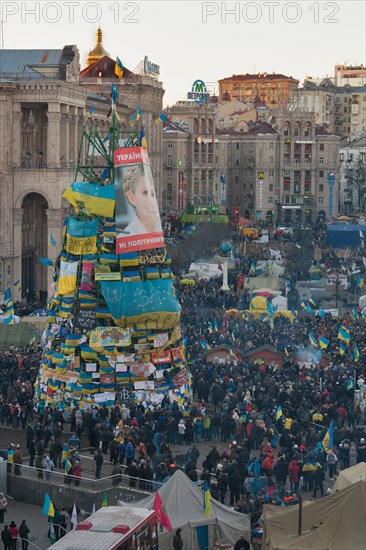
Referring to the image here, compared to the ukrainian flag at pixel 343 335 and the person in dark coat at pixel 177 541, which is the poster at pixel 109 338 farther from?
the person in dark coat at pixel 177 541

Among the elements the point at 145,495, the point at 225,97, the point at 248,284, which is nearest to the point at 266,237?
the point at 248,284

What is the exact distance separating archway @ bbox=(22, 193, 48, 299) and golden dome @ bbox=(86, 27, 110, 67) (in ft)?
123

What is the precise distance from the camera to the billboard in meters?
34.4

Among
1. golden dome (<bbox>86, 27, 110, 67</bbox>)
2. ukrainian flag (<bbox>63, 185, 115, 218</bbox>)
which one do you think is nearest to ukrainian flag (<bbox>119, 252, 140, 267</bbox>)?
ukrainian flag (<bbox>63, 185, 115, 218</bbox>)

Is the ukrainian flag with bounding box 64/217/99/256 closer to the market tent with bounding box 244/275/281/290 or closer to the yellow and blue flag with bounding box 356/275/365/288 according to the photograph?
the market tent with bounding box 244/275/281/290

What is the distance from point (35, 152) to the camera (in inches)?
2511

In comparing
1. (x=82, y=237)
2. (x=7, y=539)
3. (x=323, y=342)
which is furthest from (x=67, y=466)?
(x=323, y=342)

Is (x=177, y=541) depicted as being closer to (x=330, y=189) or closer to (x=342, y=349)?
(x=342, y=349)

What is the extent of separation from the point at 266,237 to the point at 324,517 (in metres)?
65.3

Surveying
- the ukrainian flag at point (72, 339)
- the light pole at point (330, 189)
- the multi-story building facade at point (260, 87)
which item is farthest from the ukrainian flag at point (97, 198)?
the multi-story building facade at point (260, 87)

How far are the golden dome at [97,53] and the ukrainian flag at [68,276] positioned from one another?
221 ft

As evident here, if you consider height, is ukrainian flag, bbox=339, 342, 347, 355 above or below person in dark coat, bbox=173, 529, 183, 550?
above

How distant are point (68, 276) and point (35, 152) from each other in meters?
29.8

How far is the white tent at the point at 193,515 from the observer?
80.1 feet
